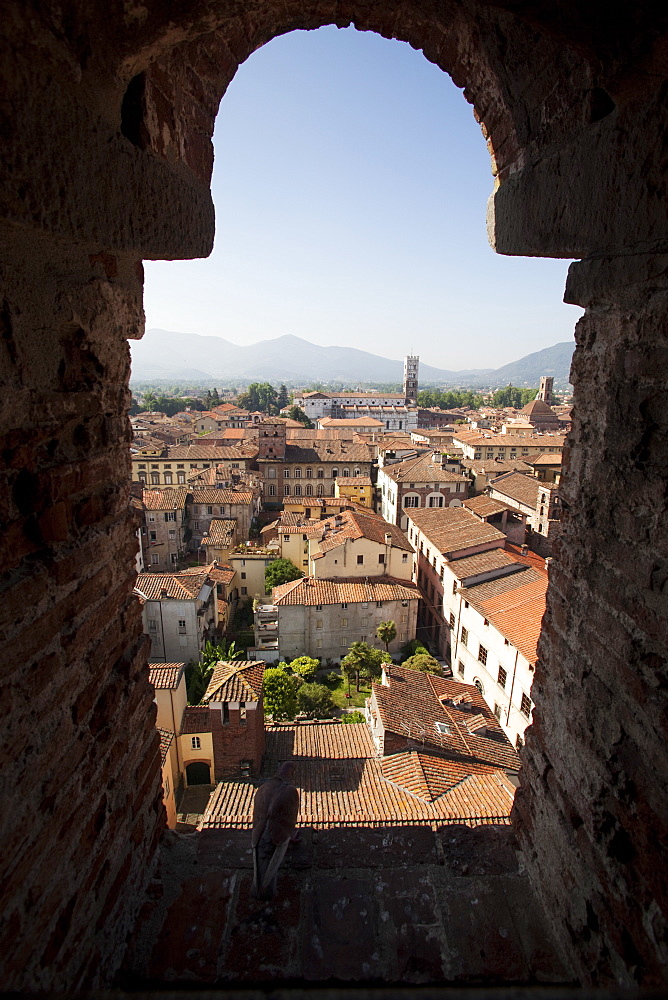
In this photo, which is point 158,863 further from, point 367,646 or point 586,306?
point 367,646

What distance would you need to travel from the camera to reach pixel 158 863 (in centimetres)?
323

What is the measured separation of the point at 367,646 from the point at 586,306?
1783 centimetres

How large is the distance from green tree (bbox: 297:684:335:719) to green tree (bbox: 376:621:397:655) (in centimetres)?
367

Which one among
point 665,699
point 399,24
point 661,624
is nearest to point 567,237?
point 399,24

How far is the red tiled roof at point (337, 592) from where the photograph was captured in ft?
64.0

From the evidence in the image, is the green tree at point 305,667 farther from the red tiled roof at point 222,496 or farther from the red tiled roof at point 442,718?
the red tiled roof at point 222,496

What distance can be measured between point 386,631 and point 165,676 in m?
8.76

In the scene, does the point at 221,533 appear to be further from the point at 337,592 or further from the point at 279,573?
the point at 337,592

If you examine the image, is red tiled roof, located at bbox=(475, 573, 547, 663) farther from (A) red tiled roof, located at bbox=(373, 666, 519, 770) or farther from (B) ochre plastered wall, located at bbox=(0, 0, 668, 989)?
(B) ochre plastered wall, located at bbox=(0, 0, 668, 989)

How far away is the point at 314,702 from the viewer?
16469 mm

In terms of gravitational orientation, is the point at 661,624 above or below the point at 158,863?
above

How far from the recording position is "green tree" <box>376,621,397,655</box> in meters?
19.6

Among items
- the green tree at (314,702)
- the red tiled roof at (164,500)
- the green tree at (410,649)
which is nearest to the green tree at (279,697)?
the green tree at (314,702)

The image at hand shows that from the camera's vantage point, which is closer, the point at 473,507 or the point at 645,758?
the point at 645,758
